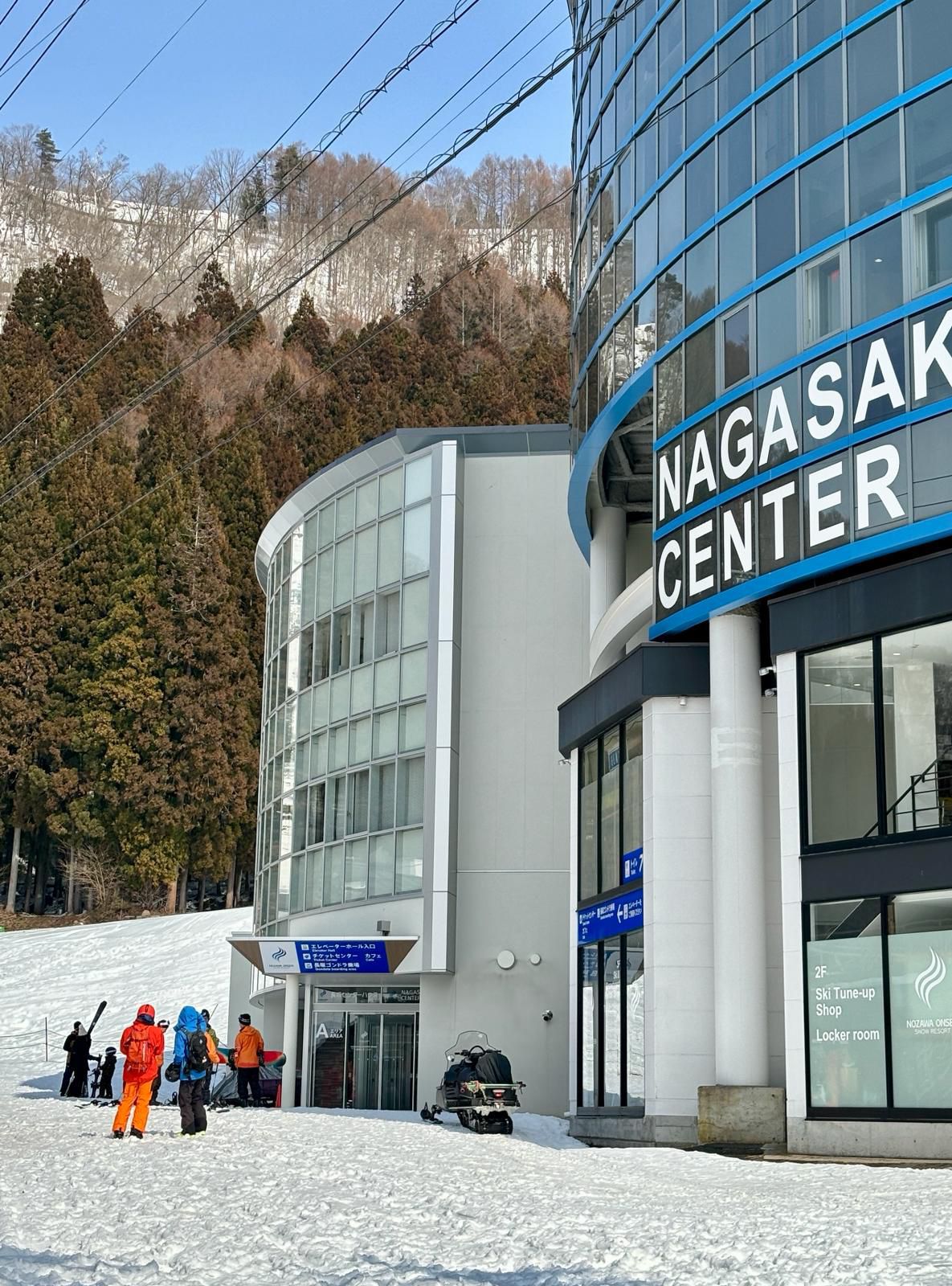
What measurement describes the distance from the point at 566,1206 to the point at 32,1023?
45.5 metres

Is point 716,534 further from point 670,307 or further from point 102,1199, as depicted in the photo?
point 102,1199

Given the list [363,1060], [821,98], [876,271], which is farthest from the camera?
[363,1060]

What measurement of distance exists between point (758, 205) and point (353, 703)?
1721 centimetres

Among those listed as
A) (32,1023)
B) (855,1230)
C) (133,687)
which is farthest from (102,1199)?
(133,687)

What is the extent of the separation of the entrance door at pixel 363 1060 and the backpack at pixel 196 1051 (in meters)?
17.3

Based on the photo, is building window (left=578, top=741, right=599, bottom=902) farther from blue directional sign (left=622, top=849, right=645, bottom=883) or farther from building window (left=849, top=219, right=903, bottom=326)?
building window (left=849, top=219, right=903, bottom=326)

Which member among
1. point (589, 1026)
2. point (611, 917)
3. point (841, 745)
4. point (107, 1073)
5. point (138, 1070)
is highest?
point (841, 745)

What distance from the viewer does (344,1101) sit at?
35.0 meters

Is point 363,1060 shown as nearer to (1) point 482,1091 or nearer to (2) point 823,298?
(1) point 482,1091

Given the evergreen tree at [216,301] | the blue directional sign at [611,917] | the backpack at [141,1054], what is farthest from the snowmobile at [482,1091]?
the evergreen tree at [216,301]

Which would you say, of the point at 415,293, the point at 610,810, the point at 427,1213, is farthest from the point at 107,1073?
the point at 415,293

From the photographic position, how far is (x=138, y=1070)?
18.1 metres

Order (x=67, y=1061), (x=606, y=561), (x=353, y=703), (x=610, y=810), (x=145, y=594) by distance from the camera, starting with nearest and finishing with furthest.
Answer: (x=610, y=810) < (x=67, y=1061) < (x=606, y=561) < (x=353, y=703) < (x=145, y=594)

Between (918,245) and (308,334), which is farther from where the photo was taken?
(308,334)
